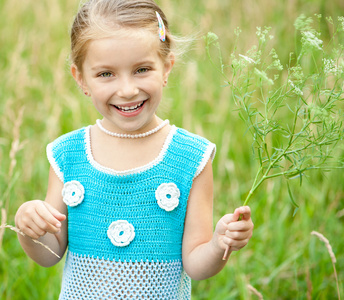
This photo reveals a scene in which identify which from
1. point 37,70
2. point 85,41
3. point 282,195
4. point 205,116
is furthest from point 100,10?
point 37,70

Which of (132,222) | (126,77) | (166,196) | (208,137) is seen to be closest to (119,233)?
(132,222)

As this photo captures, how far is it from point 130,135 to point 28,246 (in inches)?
18.0

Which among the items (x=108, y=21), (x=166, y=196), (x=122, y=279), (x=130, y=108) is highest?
(x=108, y=21)

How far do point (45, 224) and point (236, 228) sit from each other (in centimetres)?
51

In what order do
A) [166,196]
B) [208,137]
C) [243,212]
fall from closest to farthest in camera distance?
[243,212], [166,196], [208,137]

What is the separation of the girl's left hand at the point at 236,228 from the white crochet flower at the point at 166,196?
0.20 metres

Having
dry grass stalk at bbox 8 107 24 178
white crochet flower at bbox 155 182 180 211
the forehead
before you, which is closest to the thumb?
white crochet flower at bbox 155 182 180 211

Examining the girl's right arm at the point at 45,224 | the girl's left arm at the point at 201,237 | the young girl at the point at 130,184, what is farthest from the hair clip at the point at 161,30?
the girl's right arm at the point at 45,224

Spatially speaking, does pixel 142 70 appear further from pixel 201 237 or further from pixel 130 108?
pixel 201 237

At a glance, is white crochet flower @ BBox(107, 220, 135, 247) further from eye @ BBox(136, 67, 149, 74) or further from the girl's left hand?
eye @ BBox(136, 67, 149, 74)

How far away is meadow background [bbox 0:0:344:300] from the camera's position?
2535 mm

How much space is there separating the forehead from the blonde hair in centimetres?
2

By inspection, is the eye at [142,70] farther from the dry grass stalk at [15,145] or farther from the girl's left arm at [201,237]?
the dry grass stalk at [15,145]

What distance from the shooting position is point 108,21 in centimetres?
154
